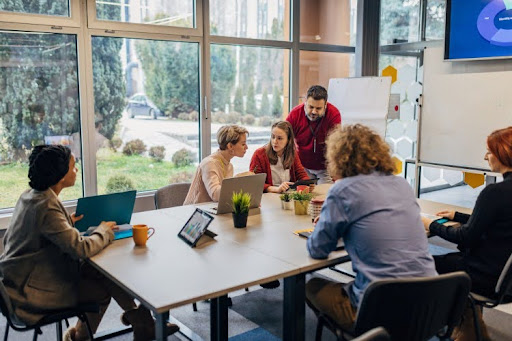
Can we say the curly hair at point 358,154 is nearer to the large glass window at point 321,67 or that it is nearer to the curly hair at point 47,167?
the curly hair at point 47,167

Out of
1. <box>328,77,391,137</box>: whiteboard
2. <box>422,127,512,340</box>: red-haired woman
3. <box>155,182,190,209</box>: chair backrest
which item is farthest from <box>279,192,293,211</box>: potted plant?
<box>328,77,391,137</box>: whiteboard

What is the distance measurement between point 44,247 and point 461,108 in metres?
3.93

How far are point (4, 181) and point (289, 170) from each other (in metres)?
2.40

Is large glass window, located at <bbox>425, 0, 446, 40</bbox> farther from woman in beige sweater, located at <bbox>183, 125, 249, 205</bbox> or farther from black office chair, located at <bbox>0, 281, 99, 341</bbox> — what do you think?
black office chair, located at <bbox>0, 281, 99, 341</bbox>

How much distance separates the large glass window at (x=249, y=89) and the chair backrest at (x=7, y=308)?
11.0ft

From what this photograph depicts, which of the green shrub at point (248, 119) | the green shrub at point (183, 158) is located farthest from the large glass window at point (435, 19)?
the green shrub at point (183, 158)

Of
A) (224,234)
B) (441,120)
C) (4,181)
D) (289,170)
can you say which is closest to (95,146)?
(4,181)

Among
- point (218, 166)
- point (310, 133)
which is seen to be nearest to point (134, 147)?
point (310, 133)

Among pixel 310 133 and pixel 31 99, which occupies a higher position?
pixel 31 99

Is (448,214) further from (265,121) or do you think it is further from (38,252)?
(265,121)

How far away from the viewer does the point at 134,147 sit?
4910mm

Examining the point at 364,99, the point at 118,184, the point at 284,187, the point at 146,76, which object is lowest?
the point at 118,184

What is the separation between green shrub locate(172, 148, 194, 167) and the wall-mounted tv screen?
9.05 ft

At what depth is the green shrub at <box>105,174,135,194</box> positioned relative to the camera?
476 cm
